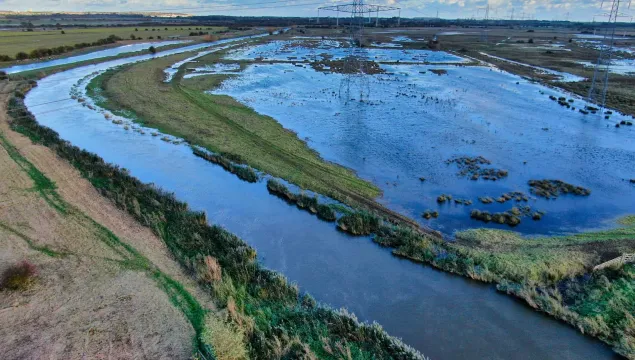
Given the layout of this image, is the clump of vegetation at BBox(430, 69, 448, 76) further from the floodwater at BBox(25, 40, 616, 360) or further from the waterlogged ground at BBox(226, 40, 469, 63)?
the floodwater at BBox(25, 40, 616, 360)

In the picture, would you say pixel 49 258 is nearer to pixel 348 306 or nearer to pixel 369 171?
pixel 348 306

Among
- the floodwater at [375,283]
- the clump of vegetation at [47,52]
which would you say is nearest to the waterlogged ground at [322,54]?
the clump of vegetation at [47,52]

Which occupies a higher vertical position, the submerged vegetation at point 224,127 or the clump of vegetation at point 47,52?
the clump of vegetation at point 47,52

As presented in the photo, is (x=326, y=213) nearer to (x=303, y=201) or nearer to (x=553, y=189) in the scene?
(x=303, y=201)

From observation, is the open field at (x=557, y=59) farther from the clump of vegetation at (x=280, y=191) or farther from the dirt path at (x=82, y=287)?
the dirt path at (x=82, y=287)


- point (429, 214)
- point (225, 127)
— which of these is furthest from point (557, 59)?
point (429, 214)

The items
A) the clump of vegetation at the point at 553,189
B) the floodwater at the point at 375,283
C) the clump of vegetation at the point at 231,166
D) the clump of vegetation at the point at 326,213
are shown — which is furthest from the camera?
the clump of vegetation at the point at 231,166
